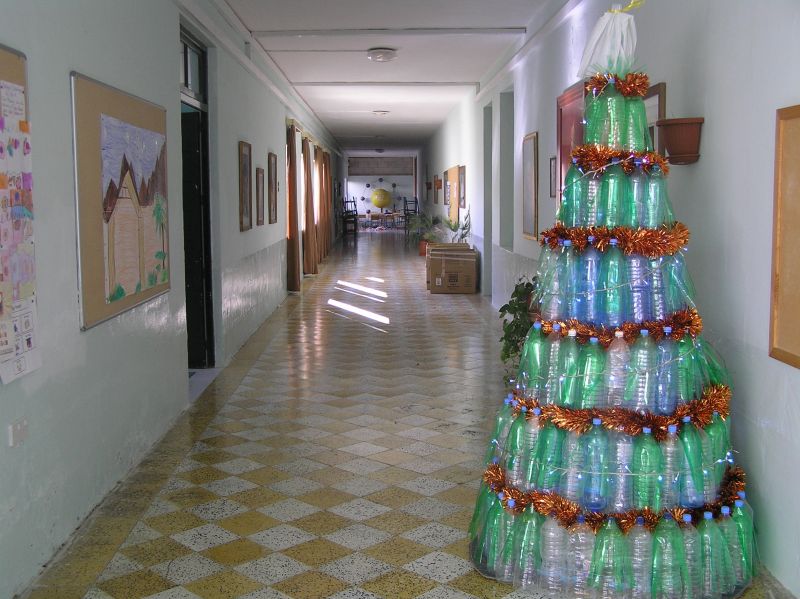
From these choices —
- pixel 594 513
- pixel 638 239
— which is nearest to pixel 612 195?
pixel 638 239

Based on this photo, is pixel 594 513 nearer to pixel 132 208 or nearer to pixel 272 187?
pixel 132 208

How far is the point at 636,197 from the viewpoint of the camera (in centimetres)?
298

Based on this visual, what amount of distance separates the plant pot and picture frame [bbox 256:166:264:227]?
579 centimetres

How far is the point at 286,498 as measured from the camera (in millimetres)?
3857

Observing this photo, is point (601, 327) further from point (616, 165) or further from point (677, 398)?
point (616, 165)

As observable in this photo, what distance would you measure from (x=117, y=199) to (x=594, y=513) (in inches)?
107

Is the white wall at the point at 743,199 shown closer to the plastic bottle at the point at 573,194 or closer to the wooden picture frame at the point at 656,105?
the wooden picture frame at the point at 656,105

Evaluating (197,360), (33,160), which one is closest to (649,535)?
(33,160)

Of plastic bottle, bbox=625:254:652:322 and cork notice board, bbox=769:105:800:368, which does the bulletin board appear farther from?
cork notice board, bbox=769:105:800:368

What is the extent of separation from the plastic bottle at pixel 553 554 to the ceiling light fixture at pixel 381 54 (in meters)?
6.61

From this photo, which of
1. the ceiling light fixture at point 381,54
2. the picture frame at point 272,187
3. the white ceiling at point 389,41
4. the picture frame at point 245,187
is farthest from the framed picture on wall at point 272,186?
the ceiling light fixture at point 381,54

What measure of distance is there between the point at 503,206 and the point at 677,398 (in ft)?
23.1

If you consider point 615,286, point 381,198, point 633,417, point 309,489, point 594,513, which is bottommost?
point 309,489

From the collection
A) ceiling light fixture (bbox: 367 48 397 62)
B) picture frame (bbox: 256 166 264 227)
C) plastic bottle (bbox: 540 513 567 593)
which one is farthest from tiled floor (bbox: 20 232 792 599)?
ceiling light fixture (bbox: 367 48 397 62)
